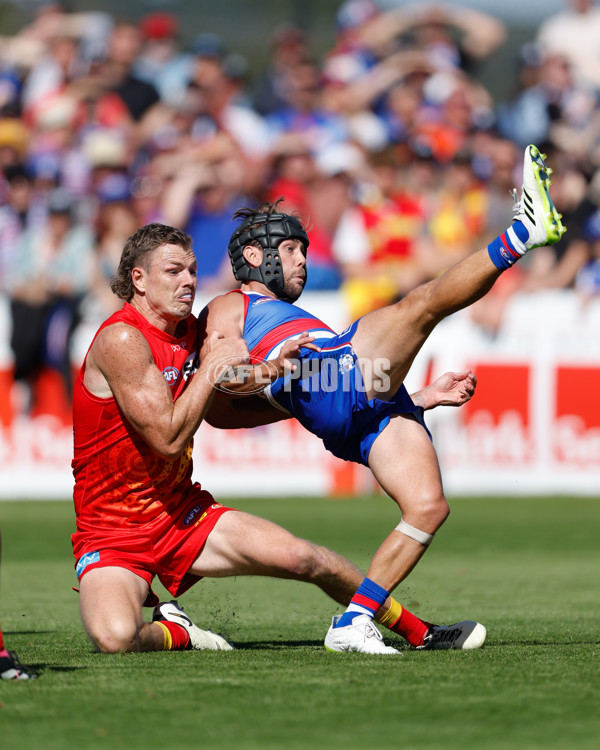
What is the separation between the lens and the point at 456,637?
576 centimetres

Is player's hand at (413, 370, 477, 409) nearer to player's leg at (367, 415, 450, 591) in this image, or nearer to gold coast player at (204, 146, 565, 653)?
gold coast player at (204, 146, 565, 653)

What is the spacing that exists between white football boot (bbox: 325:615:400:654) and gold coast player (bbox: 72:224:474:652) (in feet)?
0.75

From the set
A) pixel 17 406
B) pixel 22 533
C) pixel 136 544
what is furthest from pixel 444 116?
pixel 136 544

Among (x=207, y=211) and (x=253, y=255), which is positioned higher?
(x=207, y=211)

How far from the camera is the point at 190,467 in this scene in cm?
632

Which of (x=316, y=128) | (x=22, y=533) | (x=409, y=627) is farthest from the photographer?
(x=316, y=128)

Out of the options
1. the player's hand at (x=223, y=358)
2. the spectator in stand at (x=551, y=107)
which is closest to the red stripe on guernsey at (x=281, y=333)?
the player's hand at (x=223, y=358)

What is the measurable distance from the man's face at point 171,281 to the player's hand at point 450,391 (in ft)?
4.33

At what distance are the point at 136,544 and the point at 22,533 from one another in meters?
5.79

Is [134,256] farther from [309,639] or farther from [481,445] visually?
[481,445]

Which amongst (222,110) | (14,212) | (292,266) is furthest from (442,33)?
(292,266)

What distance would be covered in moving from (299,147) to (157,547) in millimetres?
9773

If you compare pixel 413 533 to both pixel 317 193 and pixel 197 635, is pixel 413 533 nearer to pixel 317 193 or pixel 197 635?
pixel 197 635

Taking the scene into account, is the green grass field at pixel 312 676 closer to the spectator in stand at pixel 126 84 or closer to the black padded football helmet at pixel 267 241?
the black padded football helmet at pixel 267 241
